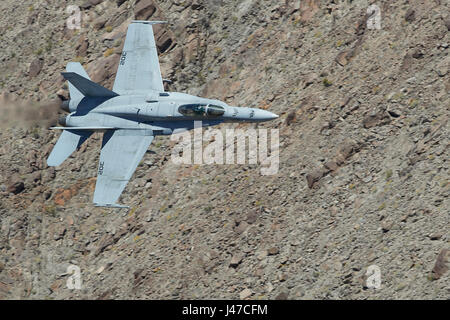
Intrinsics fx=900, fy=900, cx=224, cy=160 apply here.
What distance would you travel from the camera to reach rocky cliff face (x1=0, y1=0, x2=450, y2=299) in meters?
37.1

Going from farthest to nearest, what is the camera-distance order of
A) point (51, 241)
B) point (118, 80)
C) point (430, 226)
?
point (51, 241), point (118, 80), point (430, 226)

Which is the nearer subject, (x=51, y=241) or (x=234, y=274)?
(x=234, y=274)

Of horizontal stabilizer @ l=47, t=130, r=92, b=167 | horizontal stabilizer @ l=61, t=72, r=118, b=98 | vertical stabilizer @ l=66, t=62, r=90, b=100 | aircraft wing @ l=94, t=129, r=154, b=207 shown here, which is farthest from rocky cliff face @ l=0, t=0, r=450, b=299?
vertical stabilizer @ l=66, t=62, r=90, b=100

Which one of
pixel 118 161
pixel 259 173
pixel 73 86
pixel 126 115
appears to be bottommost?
pixel 259 173

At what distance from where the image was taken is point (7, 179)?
47.6 metres

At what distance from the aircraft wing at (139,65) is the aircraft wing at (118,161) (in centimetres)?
210

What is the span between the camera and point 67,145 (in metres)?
41.2

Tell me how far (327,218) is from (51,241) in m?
15.0

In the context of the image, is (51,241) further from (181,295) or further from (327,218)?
(327,218)

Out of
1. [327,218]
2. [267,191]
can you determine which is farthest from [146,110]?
[327,218]

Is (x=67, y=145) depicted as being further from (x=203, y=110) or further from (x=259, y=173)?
(x=259, y=173)

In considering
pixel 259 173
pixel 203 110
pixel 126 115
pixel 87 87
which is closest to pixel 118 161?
pixel 126 115

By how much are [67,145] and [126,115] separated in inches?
125

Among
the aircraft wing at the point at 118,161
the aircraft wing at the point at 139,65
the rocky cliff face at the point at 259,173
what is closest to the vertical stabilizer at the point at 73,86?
the aircraft wing at the point at 139,65
